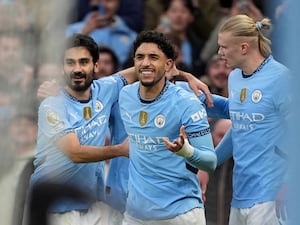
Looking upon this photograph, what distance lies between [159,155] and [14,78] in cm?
324

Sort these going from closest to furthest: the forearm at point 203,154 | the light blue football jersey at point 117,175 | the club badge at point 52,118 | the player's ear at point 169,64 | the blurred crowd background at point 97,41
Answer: the blurred crowd background at point 97,41 < the club badge at point 52,118 < the forearm at point 203,154 < the player's ear at point 169,64 < the light blue football jersey at point 117,175

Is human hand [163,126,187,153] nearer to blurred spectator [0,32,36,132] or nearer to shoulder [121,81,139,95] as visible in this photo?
shoulder [121,81,139,95]

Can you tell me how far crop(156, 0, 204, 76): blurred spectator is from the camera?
902 cm

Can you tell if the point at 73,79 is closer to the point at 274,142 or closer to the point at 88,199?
the point at 274,142

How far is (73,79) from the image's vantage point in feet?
20.7

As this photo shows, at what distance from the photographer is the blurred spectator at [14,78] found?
2.74 metres

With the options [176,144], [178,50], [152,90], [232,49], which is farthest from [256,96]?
[178,50]

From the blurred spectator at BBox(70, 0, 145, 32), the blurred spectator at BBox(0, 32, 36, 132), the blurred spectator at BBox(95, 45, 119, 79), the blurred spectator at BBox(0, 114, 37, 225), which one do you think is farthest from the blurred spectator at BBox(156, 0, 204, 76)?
the blurred spectator at BBox(0, 32, 36, 132)

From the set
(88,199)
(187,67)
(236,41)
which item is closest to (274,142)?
(236,41)

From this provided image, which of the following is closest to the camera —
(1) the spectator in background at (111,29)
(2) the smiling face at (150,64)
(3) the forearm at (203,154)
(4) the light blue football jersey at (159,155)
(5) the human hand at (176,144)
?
(5) the human hand at (176,144)

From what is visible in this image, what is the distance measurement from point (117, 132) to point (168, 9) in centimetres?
276

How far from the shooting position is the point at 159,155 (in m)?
6.00

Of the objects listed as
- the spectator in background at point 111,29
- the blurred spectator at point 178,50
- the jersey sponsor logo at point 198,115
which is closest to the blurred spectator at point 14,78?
the jersey sponsor logo at point 198,115

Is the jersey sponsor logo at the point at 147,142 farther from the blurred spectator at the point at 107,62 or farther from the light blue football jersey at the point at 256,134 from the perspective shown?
the blurred spectator at the point at 107,62
